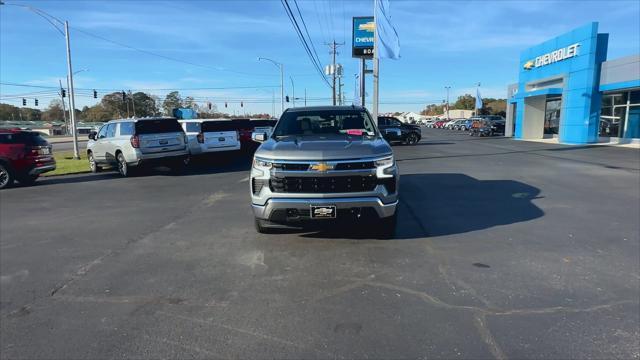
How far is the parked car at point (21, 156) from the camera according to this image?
13320 mm

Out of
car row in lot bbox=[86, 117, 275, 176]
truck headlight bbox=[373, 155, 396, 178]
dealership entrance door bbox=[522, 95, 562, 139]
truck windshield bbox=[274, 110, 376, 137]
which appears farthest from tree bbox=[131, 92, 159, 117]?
truck headlight bbox=[373, 155, 396, 178]

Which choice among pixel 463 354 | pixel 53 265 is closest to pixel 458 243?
pixel 463 354

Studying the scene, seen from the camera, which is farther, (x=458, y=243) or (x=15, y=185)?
(x=15, y=185)

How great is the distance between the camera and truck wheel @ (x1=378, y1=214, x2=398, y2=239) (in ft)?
19.6

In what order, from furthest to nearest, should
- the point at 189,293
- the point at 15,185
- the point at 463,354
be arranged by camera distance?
the point at 15,185
the point at 189,293
the point at 463,354

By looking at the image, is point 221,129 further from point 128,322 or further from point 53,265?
point 128,322

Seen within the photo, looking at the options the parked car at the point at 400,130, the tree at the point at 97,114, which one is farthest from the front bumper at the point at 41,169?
the tree at the point at 97,114

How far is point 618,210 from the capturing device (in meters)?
8.13

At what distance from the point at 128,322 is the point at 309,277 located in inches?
72.3

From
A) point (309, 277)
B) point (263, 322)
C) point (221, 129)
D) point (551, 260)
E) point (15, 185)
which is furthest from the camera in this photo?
point (221, 129)

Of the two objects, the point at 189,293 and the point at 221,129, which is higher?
the point at 221,129

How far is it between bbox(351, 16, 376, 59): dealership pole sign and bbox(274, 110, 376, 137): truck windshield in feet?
97.7

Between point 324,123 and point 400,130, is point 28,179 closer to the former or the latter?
point 324,123

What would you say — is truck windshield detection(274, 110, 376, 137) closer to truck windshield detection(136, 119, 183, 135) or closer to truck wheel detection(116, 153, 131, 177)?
truck windshield detection(136, 119, 183, 135)
